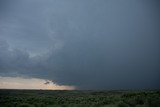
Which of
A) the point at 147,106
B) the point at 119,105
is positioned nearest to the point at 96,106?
the point at 119,105

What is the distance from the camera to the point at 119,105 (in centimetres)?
2402

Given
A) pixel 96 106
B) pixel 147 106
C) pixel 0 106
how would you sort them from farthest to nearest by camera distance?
pixel 0 106
pixel 96 106
pixel 147 106

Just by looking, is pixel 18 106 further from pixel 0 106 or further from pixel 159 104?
pixel 159 104

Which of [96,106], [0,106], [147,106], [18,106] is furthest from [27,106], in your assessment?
[147,106]

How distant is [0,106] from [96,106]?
13189 millimetres

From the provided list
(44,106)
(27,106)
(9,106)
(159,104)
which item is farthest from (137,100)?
(9,106)

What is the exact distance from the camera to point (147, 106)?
23.0 metres

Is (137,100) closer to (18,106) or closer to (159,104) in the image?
(159,104)

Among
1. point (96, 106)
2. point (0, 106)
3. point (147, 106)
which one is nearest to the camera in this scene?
point (147, 106)

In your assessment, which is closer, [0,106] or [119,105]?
[119,105]

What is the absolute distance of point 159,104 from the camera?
79.0 ft

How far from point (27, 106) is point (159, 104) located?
1722cm

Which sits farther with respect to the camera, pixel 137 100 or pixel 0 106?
pixel 0 106

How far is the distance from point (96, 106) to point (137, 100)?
5.20 m
